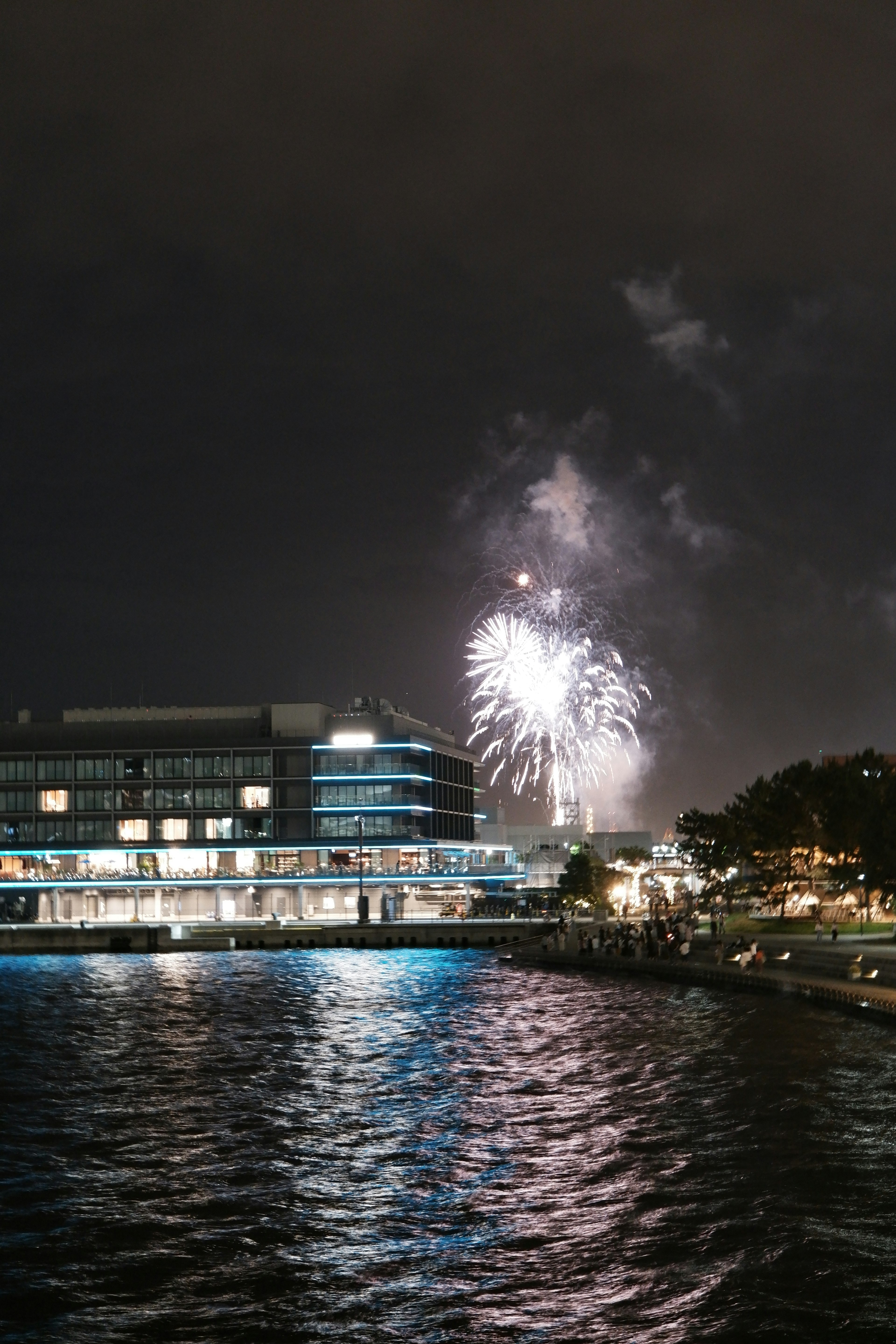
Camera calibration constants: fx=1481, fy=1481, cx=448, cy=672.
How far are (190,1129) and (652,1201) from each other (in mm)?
16341

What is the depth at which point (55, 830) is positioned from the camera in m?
175

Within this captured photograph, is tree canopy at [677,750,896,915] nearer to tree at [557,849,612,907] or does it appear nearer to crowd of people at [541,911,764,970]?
crowd of people at [541,911,764,970]

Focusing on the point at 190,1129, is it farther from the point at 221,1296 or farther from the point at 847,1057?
the point at 847,1057

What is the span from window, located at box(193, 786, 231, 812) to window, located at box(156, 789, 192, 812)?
37.1 inches

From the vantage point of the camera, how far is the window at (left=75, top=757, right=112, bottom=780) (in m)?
176

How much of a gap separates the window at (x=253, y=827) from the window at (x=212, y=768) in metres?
5.41

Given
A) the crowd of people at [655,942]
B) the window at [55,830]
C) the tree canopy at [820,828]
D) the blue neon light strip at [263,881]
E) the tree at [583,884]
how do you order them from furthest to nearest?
the window at [55,830], the tree at [583,884], the blue neon light strip at [263,881], the tree canopy at [820,828], the crowd of people at [655,942]

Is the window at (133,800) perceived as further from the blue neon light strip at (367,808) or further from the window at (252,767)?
the blue neon light strip at (367,808)

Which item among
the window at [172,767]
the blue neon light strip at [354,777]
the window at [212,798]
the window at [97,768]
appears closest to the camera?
the window at [212,798]

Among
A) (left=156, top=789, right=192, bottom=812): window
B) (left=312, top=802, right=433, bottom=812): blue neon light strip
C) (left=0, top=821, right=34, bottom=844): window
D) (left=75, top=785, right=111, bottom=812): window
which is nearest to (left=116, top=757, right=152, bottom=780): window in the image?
(left=75, top=785, right=111, bottom=812): window

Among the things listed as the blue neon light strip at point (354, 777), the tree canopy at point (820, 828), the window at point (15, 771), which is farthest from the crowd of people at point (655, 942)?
the window at point (15, 771)

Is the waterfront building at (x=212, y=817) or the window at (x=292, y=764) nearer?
the waterfront building at (x=212, y=817)

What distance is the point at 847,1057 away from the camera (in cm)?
5088

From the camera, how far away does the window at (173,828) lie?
569 feet
